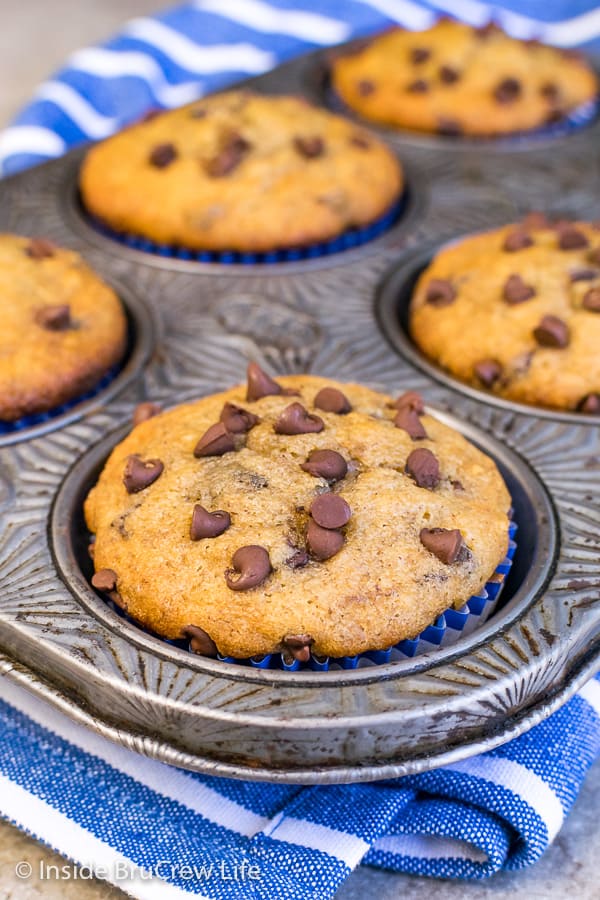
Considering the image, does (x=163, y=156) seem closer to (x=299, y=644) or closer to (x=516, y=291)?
(x=516, y=291)

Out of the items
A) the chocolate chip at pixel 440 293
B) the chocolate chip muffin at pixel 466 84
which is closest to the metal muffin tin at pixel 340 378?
the chocolate chip at pixel 440 293

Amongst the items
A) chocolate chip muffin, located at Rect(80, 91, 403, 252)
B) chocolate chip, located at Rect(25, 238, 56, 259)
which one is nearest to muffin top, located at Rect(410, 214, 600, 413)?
chocolate chip muffin, located at Rect(80, 91, 403, 252)

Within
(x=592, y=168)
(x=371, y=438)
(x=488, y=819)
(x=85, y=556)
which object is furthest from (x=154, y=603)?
(x=592, y=168)

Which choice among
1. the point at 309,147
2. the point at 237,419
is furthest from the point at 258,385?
the point at 309,147

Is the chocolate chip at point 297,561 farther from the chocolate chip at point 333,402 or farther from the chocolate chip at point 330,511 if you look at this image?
the chocolate chip at point 333,402

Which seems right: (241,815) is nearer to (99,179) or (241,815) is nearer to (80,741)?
(80,741)

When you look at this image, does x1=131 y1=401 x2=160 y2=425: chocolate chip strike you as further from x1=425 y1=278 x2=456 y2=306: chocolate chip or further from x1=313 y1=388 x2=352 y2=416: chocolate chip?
x1=425 y1=278 x2=456 y2=306: chocolate chip
